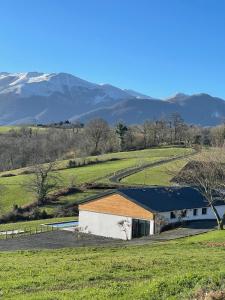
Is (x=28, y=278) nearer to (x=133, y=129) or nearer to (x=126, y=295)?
(x=126, y=295)

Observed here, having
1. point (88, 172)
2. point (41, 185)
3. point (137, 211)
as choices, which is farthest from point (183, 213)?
point (88, 172)

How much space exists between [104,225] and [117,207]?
2.42 metres

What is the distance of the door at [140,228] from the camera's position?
172ft

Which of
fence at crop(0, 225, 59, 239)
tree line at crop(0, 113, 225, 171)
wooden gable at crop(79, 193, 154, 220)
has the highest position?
tree line at crop(0, 113, 225, 171)

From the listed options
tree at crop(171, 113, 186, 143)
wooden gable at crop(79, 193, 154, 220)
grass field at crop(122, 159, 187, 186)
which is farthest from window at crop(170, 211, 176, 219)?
tree at crop(171, 113, 186, 143)

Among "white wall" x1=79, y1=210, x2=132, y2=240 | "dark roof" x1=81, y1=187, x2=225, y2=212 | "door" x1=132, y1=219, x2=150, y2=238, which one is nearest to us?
"door" x1=132, y1=219, x2=150, y2=238

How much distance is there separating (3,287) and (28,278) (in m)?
2.04

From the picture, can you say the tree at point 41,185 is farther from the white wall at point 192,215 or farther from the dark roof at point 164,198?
the white wall at point 192,215

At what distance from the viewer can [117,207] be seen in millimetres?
55000

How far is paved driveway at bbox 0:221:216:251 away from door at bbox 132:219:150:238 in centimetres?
277

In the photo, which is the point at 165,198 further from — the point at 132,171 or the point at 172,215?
the point at 132,171

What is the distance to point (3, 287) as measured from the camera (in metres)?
15.5

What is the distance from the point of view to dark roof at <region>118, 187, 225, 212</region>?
177 ft

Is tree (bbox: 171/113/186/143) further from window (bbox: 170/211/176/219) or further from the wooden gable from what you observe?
window (bbox: 170/211/176/219)
